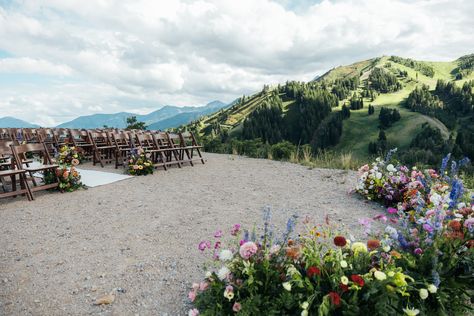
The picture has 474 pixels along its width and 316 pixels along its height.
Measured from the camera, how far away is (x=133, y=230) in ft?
16.3

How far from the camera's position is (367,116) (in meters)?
108

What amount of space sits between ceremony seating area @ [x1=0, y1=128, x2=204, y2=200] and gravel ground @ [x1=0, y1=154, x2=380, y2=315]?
0.65 m

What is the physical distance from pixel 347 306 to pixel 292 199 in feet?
14.5

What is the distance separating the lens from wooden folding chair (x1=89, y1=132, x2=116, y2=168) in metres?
11.0

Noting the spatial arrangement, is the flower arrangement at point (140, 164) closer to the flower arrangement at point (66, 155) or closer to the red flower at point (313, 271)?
the flower arrangement at point (66, 155)

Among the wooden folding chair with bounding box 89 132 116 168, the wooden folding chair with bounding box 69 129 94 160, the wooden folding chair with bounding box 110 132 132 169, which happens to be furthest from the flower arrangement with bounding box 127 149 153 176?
the wooden folding chair with bounding box 69 129 94 160

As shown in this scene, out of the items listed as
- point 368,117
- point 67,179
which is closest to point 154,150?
point 67,179

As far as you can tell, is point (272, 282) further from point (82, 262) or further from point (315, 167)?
point (315, 167)

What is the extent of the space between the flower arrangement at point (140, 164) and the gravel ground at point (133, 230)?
1.33ft

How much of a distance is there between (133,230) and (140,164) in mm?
4844

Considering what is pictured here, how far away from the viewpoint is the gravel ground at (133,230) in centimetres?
328

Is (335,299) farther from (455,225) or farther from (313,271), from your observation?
(455,225)

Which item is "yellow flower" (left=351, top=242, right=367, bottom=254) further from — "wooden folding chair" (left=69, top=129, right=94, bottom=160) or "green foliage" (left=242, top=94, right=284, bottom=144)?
"green foliage" (left=242, top=94, right=284, bottom=144)

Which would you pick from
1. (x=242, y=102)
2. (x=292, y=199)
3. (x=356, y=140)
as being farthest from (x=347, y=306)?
(x=242, y=102)
